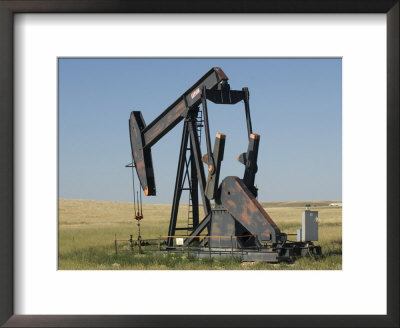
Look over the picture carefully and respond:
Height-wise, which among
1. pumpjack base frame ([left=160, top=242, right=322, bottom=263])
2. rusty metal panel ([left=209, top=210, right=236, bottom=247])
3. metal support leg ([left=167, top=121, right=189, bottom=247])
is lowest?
pumpjack base frame ([left=160, top=242, right=322, bottom=263])

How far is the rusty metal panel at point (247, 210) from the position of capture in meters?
18.1

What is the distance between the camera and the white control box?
19.2 meters

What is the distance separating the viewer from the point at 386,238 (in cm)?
1262

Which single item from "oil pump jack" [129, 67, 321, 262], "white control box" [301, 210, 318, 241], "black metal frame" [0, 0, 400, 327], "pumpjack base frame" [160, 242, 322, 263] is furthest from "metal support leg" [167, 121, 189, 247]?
"black metal frame" [0, 0, 400, 327]

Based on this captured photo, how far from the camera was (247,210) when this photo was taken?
735 inches

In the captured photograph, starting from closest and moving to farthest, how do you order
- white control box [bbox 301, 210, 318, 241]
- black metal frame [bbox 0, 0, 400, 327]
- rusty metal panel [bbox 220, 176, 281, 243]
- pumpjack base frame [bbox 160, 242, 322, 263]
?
black metal frame [bbox 0, 0, 400, 327]
pumpjack base frame [bbox 160, 242, 322, 263]
rusty metal panel [bbox 220, 176, 281, 243]
white control box [bbox 301, 210, 318, 241]

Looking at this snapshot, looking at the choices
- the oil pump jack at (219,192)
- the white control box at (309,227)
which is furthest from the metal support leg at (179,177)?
the white control box at (309,227)

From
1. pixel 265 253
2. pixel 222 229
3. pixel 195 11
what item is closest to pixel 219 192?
pixel 222 229

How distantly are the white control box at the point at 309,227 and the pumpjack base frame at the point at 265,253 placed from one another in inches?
14.3

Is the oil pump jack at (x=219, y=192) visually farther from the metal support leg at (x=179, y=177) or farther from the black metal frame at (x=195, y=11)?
the black metal frame at (x=195, y=11)

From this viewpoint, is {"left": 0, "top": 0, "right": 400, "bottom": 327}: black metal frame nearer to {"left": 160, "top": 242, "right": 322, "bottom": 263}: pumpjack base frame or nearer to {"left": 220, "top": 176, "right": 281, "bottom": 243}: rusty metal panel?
{"left": 160, "top": 242, "right": 322, "bottom": 263}: pumpjack base frame

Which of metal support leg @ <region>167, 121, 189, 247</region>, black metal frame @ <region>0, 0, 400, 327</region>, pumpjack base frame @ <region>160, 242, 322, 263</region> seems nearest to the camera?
black metal frame @ <region>0, 0, 400, 327</region>

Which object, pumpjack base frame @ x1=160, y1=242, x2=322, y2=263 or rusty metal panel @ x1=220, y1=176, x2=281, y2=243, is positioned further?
rusty metal panel @ x1=220, y1=176, x2=281, y2=243

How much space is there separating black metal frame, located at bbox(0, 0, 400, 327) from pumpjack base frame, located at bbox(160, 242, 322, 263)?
5.01 metres
